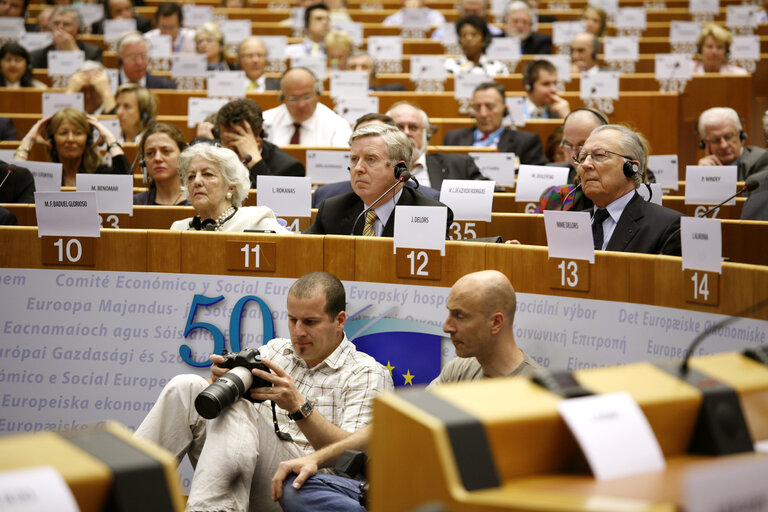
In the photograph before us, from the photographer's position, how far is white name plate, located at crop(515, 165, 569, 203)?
4887 mm

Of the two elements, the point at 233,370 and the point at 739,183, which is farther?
the point at 739,183

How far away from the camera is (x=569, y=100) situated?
746 cm

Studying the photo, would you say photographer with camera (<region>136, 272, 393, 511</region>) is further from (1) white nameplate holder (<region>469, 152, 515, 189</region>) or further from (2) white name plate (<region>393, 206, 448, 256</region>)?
(1) white nameplate holder (<region>469, 152, 515, 189</region>)

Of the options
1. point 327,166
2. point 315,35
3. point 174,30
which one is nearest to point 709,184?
point 327,166

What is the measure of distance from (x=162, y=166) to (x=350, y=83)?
2.79 metres

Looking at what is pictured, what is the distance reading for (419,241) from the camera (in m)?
3.65

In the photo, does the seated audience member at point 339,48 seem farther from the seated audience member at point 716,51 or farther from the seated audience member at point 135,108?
the seated audience member at point 716,51

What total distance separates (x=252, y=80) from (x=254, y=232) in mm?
4614

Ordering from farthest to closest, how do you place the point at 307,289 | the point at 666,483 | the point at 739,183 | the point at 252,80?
1. the point at 252,80
2. the point at 739,183
3. the point at 307,289
4. the point at 666,483

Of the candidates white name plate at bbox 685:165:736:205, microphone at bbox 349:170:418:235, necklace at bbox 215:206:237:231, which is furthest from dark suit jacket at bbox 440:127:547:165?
necklace at bbox 215:206:237:231

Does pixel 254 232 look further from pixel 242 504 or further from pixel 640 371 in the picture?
pixel 640 371

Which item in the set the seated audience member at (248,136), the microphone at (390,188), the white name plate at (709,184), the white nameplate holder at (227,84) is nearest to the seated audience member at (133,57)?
the white nameplate holder at (227,84)

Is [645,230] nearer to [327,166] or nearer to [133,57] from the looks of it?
[327,166]

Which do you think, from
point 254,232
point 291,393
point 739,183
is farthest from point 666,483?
point 739,183
